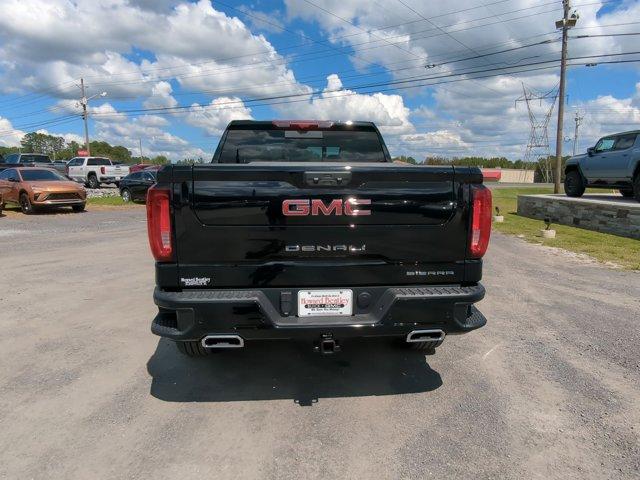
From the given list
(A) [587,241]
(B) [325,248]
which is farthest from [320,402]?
(A) [587,241]

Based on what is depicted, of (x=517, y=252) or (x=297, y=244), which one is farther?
(x=517, y=252)

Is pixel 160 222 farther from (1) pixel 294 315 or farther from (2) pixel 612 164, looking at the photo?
(2) pixel 612 164

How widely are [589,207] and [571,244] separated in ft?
9.34

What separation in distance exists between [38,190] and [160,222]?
15.3 m

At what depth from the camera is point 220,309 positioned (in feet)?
9.06

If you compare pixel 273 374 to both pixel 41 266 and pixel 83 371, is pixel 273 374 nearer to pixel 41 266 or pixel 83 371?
pixel 83 371

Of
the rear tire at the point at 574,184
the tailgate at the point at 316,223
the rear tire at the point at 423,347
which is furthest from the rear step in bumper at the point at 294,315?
the rear tire at the point at 574,184

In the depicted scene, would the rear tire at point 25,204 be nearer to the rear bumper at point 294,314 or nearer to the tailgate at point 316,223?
the rear bumper at point 294,314

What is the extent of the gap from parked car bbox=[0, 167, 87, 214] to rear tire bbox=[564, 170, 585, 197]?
1712 cm

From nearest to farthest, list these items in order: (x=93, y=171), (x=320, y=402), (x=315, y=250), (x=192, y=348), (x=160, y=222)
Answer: (x=160, y=222) → (x=315, y=250) → (x=320, y=402) → (x=192, y=348) → (x=93, y=171)

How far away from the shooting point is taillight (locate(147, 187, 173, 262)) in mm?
2723

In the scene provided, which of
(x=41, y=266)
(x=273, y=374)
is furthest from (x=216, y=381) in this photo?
(x=41, y=266)

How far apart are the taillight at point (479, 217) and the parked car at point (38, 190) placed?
16136 mm

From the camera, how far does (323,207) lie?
281 cm
